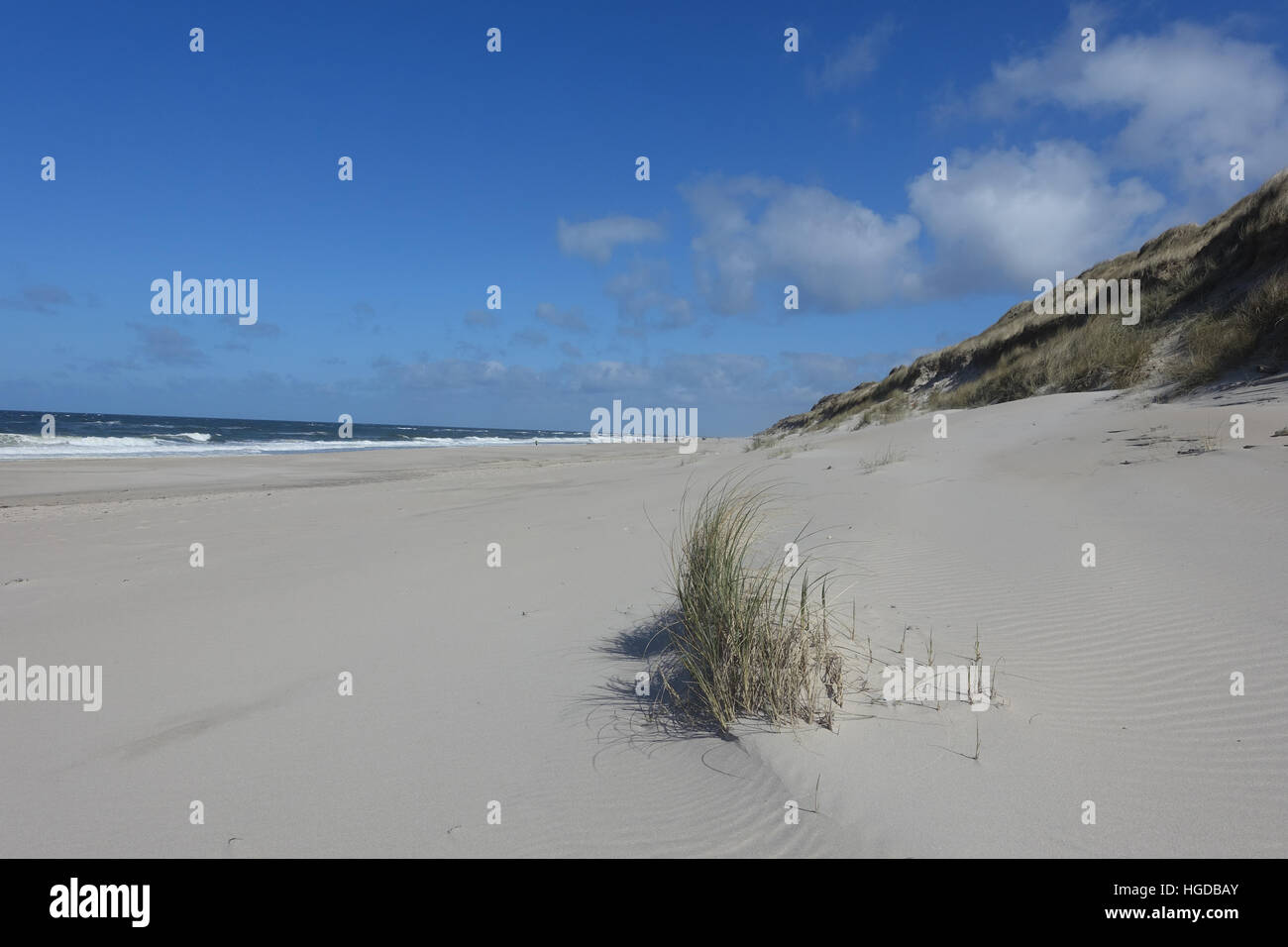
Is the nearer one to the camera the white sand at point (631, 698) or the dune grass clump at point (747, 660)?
the white sand at point (631, 698)

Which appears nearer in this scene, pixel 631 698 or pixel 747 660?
pixel 747 660

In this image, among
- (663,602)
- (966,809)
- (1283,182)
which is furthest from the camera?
(1283,182)

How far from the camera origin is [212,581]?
6535 millimetres

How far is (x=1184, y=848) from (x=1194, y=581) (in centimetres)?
276

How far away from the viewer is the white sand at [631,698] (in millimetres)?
2443

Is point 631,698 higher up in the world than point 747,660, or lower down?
lower down

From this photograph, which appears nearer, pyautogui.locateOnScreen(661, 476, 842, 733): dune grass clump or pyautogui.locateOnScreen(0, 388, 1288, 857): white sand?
pyautogui.locateOnScreen(0, 388, 1288, 857): white sand

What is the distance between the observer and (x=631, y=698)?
3.56m

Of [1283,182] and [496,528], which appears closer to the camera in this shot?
[496,528]

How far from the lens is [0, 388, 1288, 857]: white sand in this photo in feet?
8.02
